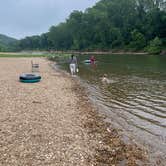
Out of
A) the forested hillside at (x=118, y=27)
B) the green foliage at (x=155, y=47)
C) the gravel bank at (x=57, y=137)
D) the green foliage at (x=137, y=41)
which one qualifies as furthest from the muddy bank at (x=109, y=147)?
the green foliage at (x=137, y=41)

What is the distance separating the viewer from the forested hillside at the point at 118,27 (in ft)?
361

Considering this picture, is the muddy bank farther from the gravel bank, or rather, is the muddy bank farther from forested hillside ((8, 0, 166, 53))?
forested hillside ((8, 0, 166, 53))

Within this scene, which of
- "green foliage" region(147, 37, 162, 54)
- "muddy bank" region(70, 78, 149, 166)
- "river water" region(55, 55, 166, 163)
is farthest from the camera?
"green foliage" region(147, 37, 162, 54)

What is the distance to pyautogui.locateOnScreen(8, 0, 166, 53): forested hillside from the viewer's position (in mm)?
Result: 110062

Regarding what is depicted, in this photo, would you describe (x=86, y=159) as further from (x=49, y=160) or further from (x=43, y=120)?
(x=43, y=120)

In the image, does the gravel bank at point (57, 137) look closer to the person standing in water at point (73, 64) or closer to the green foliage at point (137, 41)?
the person standing in water at point (73, 64)

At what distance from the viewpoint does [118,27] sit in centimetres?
13312

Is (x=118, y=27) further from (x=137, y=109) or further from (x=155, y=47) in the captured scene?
(x=137, y=109)

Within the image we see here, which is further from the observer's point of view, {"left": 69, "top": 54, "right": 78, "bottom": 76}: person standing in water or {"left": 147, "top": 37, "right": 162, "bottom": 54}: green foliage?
{"left": 147, "top": 37, "right": 162, "bottom": 54}: green foliage

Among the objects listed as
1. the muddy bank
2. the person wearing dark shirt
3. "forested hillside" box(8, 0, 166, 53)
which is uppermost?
"forested hillside" box(8, 0, 166, 53)

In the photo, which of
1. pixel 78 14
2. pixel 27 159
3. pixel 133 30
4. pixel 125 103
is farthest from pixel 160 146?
pixel 78 14

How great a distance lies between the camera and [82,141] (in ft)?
34.4

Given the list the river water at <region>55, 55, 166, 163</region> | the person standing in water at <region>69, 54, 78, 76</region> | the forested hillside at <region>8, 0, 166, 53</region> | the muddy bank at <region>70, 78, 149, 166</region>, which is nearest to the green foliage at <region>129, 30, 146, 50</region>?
the forested hillside at <region>8, 0, 166, 53</region>

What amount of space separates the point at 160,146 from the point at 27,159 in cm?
517
